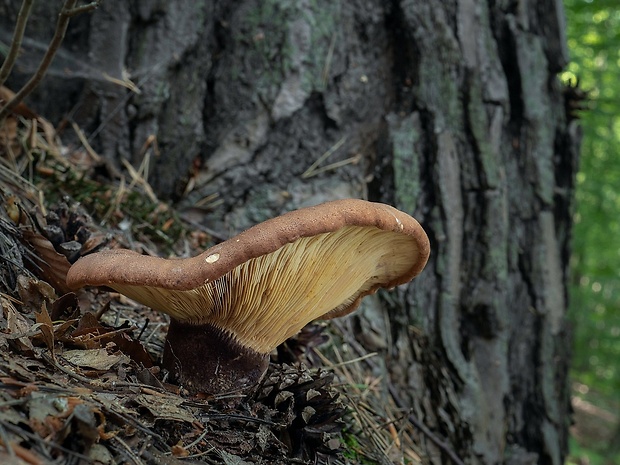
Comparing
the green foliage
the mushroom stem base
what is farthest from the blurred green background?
the mushroom stem base

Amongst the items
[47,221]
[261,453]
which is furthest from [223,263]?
[47,221]

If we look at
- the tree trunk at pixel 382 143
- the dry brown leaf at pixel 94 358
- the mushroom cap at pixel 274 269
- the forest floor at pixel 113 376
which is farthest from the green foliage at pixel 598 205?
the dry brown leaf at pixel 94 358

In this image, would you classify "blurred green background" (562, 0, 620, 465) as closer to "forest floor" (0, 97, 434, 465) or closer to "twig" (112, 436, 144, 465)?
"forest floor" (0, 97, 434, 465)

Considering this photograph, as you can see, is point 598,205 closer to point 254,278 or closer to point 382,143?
point 382,143

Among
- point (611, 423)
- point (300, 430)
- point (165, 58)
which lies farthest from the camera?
point (611, 423)

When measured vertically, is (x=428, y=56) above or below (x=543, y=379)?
above

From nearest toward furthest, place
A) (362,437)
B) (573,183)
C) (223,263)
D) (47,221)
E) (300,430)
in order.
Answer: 1. (223,263)
2. (300,430)
3. (47,221)
4. (362,437)
5. (573,183)

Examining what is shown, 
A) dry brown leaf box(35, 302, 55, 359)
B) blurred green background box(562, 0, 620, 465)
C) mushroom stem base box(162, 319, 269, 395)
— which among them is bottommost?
blurred green background box(562, 0, 620, 465)

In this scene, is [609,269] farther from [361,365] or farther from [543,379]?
A: [361,365]

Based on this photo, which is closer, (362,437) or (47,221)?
(47,221)
